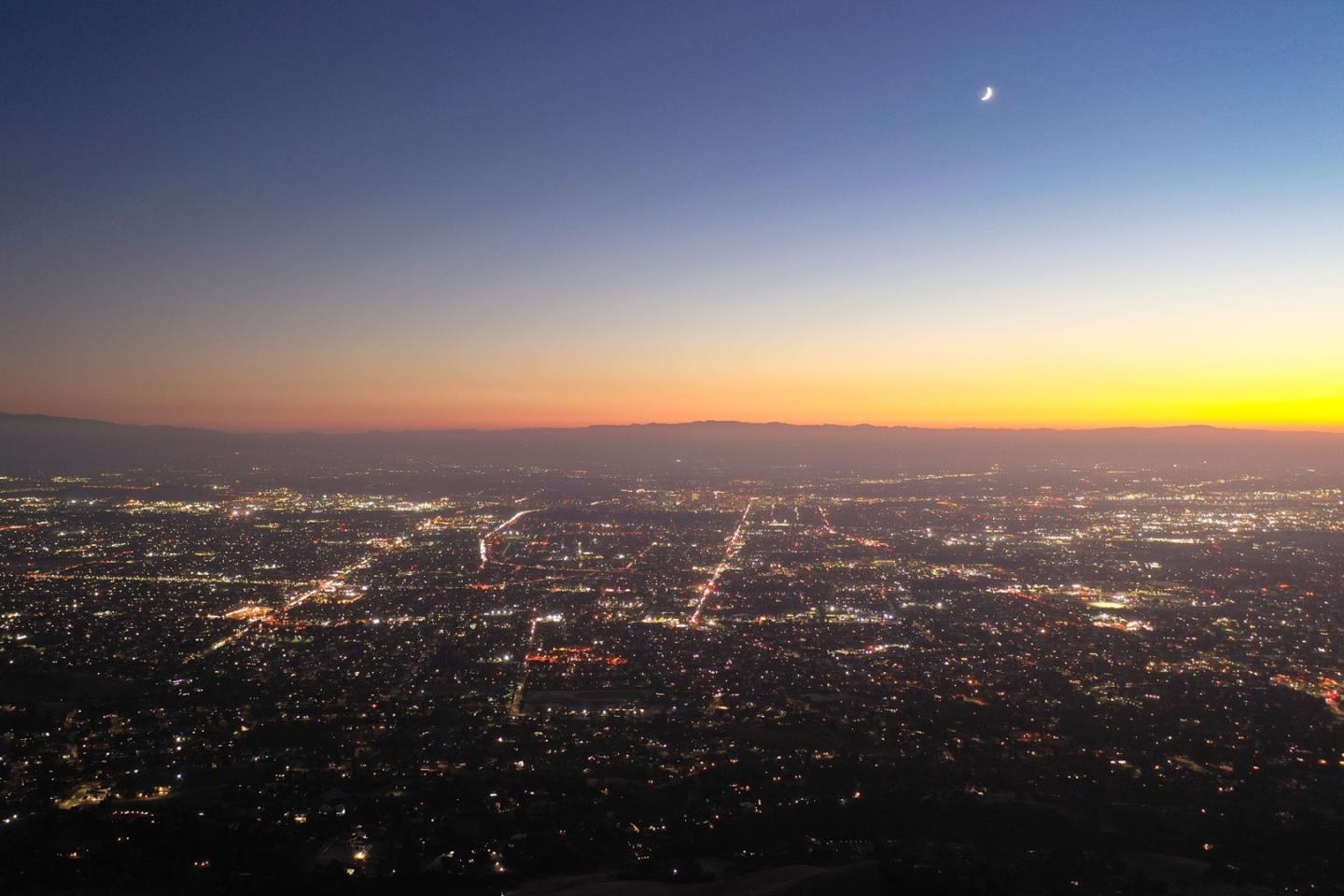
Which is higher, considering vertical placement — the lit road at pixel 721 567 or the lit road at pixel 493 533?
the lit road at pixel 493 533

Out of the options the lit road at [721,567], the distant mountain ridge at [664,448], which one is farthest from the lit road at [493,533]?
the distant mountain ridge at [664,448]

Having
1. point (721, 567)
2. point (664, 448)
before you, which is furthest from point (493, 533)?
point (664, 448)

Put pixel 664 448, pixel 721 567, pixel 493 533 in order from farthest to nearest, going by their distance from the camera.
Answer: pixel 664 448 → pixel 493 533 → pixel 721 567

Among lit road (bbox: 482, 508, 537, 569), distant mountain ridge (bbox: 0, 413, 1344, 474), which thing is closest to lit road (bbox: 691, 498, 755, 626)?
lit road (bbox: 482, 508, 537, 569)

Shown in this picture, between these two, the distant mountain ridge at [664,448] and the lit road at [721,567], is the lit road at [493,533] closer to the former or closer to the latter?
the lit road at [721,567]

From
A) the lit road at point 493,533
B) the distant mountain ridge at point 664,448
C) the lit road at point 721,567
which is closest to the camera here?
the lit road at point 721,567

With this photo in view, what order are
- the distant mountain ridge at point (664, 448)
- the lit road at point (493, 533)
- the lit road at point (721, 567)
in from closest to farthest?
1. the lit road at point (721, 567)
2. the lit road at point (493, 533)
3. the distant mountain ridge at point (664, 448)

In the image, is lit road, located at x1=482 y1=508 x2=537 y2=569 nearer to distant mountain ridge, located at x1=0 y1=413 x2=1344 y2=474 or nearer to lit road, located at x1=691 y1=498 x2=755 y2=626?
lit road, located at x1=691 y1=498 x2=755 y2=626

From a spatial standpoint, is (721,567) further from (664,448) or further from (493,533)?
(664,448)

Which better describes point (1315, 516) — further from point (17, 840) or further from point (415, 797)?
point (17, 840)
